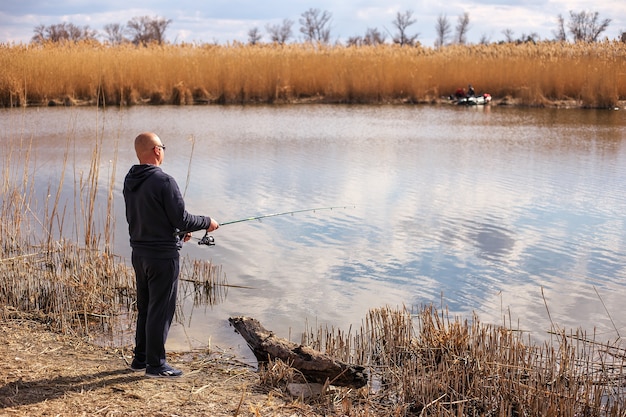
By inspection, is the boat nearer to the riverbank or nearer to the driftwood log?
the riverbank

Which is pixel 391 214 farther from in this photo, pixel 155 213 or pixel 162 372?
pixel 155 213

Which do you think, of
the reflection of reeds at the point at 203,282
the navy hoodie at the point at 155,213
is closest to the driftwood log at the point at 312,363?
the navy hoodie at the point at 155,213

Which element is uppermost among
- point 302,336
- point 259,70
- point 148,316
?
point 259,70

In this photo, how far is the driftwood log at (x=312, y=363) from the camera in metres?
4.32

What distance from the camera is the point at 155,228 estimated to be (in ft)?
13.5

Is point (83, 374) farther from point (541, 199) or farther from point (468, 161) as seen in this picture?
point (468, 161)

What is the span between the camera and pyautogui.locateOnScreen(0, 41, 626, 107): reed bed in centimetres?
2173

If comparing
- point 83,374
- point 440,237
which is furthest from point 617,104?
point 83,374

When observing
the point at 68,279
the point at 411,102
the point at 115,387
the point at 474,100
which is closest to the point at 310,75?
the point at 411,102

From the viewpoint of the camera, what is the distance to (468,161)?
1323cm

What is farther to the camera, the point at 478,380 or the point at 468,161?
the point at 468,161

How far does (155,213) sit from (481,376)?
6.41 ft

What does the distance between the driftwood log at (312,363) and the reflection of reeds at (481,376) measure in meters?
0.18

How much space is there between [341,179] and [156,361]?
7.56m
